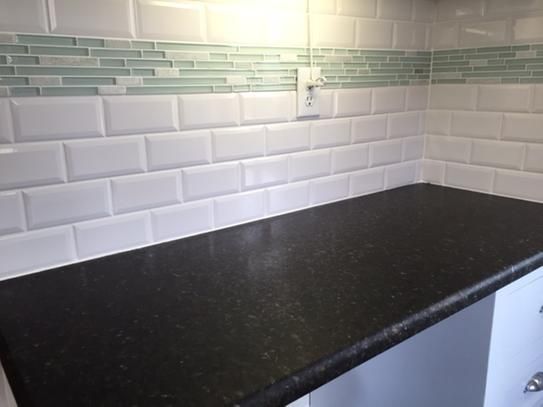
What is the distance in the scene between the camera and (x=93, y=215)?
893 mm

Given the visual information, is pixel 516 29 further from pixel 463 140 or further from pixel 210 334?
pixel 210 334

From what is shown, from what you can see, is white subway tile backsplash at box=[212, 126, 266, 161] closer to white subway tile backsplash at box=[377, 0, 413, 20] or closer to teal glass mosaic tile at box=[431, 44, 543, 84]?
white subway tile backsplash at box=[377, 0, 413, 20]

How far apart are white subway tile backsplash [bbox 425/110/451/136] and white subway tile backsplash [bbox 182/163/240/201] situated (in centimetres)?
75

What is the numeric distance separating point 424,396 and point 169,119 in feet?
2.60

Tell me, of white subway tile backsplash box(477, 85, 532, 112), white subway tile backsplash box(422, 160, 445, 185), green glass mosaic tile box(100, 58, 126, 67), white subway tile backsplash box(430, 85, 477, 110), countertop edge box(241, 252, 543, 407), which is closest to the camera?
countertop edge box(241, 252, 543, 407)

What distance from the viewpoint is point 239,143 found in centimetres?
108

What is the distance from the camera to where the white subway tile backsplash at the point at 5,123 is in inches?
30.1

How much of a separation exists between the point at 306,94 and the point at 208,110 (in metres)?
0.29

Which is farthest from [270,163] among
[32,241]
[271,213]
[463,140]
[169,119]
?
[463,140]

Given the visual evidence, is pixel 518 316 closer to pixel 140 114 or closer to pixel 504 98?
pixel 504 98

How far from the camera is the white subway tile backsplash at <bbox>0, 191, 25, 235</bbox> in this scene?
2.60 feet

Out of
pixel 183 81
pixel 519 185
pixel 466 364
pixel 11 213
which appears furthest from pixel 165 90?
pixel 519 185

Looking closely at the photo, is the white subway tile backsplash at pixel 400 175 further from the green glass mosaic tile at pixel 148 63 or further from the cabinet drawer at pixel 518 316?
the green glass mosaic tile at pixel 148 63

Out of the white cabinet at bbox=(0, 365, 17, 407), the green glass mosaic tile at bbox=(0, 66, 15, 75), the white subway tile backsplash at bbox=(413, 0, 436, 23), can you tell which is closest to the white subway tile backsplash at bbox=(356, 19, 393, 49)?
the white subway tile backsplash at bbox=(413, 0, 436, 23)
